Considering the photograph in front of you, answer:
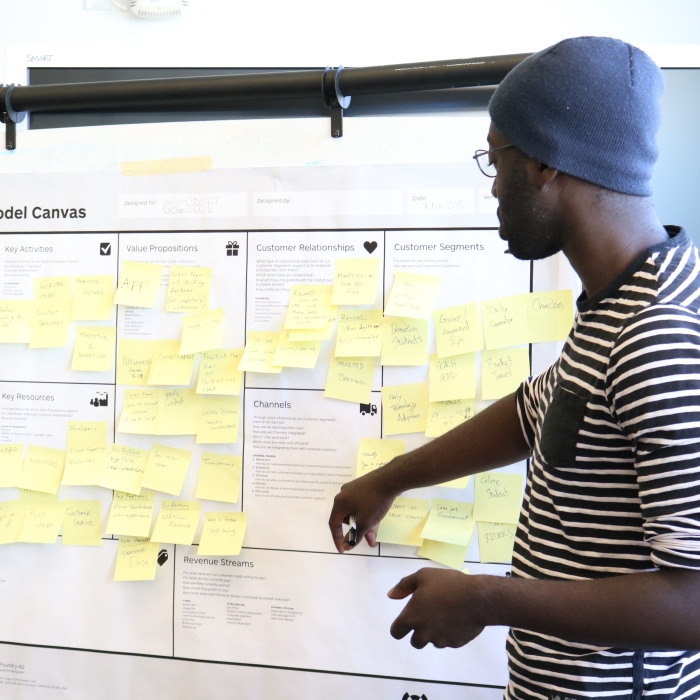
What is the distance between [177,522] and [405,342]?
2.04ft

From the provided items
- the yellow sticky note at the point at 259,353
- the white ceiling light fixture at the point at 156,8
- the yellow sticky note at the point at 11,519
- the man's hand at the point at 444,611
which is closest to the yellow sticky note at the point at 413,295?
the yellow sticky note at the point at 259,353

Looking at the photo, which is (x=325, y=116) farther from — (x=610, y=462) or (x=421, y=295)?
(x=610, y=462)

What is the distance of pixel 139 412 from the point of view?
1498 millimetres

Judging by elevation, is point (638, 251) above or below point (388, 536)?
above

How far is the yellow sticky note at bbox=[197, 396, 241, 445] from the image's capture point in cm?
146

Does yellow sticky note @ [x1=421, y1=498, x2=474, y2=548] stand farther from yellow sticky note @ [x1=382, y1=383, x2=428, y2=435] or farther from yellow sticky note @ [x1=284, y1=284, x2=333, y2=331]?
yellow sticky note @ [x1=284, y1=284, x2=333, y2=331]

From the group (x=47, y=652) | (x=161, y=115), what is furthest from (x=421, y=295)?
(x=47, y=652)

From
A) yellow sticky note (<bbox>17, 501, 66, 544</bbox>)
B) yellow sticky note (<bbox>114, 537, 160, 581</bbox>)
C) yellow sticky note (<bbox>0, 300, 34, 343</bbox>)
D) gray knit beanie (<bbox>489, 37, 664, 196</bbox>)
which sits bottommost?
yellow sticky note (<bbox>114, 537, 160, 581</bbox>)

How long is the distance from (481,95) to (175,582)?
3.96 feet

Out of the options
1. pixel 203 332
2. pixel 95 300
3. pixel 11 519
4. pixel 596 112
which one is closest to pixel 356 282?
pixel 203 332

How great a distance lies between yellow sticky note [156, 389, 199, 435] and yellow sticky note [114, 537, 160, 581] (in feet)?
0.80

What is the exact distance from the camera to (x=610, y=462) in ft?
2.59

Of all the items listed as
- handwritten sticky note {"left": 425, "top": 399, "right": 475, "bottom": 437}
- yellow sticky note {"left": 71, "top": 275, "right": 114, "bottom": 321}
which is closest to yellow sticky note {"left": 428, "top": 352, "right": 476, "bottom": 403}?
handwritten sticky note {"left": 425, "top": 399, "right": 475, "bottom": 437}

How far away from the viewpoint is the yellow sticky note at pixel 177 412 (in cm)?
148
